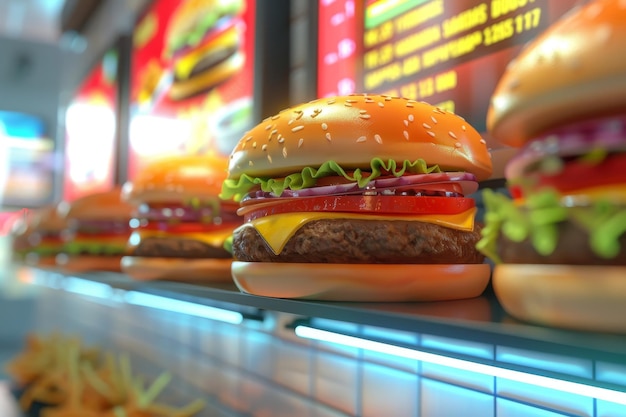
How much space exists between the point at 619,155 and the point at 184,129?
8.15 feet

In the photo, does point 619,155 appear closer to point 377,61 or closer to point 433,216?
point 433,216

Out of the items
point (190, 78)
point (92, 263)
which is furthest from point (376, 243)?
point (190, 78)

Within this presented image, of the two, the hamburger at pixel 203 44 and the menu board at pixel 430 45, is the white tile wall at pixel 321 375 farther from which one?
the hamburger at pixel 203 44

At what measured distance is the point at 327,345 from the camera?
5.86ft

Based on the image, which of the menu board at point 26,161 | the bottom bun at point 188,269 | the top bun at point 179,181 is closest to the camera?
the bottom bun at point 188,269

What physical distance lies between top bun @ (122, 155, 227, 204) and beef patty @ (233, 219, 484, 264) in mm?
749

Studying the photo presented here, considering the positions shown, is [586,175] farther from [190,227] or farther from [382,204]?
[190,227]

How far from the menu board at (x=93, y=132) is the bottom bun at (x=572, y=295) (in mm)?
3544

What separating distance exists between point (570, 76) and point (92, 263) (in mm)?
2235

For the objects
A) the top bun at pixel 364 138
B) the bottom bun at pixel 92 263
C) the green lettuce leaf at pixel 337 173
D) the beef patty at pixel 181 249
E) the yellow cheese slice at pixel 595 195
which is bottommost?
the bottom bun at pixel 92 263

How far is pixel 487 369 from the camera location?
3.20 feet

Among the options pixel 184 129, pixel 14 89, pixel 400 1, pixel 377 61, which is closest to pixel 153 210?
pixel 377 61

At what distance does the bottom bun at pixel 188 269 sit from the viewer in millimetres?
1564

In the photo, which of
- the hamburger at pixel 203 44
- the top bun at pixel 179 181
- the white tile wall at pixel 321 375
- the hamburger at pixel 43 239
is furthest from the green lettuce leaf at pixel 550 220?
the hamburger at pixel 43 239
